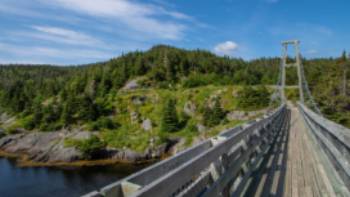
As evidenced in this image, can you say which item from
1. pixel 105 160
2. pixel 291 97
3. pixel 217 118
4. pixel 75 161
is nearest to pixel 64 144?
pixel 75 161

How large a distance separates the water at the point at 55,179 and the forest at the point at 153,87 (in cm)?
1248

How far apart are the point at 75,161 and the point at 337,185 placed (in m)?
39.4

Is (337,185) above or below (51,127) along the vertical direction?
above

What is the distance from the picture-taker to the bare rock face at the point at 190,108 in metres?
46.2

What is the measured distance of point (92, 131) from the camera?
149 feet

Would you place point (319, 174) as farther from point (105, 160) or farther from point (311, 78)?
point (311, 78)

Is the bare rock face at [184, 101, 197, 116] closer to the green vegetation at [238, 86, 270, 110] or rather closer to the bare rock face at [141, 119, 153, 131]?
the bare rock face at [141, 119, 153, 131]

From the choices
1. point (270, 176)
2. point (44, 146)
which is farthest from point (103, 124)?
point (270, 176)

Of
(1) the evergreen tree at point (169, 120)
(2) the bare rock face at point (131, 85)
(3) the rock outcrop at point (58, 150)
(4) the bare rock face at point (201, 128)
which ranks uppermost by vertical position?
(2) the bare rock face at point (131, 85)

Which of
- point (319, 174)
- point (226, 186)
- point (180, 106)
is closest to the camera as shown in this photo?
point (226, 186)

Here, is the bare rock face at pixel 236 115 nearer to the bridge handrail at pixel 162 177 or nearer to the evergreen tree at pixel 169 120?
the evergreen tree at pixel 169 120

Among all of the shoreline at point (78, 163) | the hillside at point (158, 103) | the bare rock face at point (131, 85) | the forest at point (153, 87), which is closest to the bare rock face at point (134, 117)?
the hillside at point (158, 103)

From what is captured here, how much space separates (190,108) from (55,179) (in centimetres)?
2585

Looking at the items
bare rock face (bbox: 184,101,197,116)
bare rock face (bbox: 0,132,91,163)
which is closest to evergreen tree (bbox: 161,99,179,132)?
bare rock face (bbox: 184,101,197,116)
